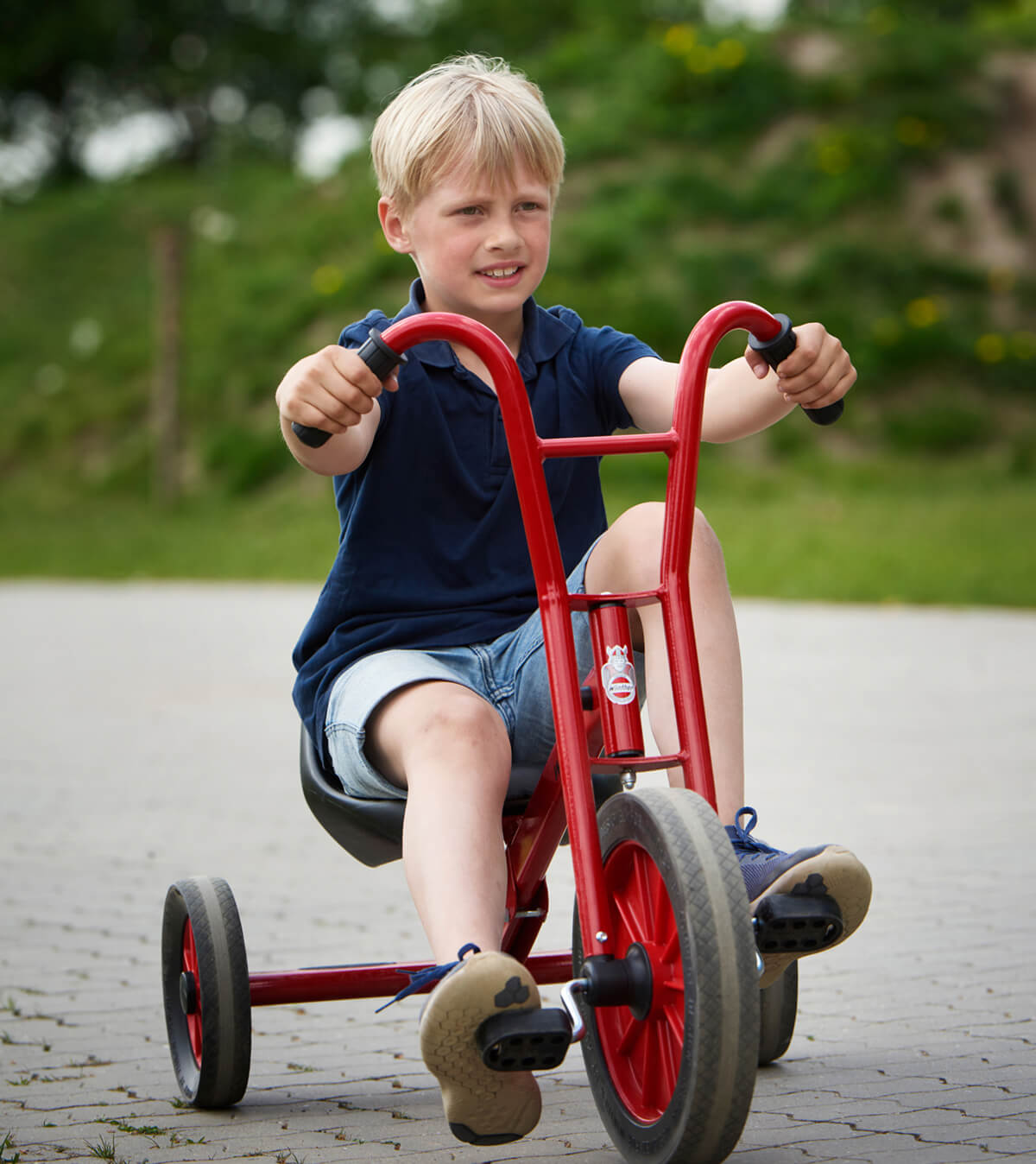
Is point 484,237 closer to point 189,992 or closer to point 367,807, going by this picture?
point 367,807

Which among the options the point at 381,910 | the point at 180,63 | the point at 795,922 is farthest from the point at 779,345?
the point at 180,63

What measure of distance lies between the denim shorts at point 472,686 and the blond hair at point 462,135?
1.90ft

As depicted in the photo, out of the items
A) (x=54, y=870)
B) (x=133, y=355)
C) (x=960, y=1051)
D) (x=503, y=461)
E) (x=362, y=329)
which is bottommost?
(x=960, y=1051)

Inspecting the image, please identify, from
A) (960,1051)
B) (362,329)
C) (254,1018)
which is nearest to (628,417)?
(362,329)

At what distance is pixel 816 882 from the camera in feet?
6.73

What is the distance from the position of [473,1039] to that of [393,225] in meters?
1.29

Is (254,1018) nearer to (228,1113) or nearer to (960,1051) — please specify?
(228,1113)

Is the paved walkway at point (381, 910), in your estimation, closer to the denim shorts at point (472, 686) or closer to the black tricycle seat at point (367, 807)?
the black tricycle seat at point (367, 807)

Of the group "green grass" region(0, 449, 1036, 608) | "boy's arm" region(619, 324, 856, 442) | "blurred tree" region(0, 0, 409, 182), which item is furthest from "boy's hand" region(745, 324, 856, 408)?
"blurred tree" region(0, 0, 409, 182)

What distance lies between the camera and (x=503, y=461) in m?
2.56

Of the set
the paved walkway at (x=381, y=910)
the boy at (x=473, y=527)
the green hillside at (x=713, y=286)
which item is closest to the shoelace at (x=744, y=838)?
the boy at (x=473, y=527)

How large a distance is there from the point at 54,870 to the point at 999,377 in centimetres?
1227

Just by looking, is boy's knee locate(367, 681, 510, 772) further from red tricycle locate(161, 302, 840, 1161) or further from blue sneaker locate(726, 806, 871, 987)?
blue sneaker locate(726, 806, 871, 987)

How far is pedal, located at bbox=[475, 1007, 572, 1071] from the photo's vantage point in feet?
6.40
